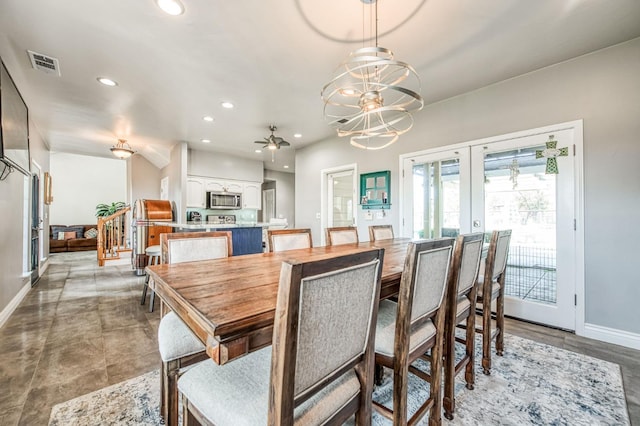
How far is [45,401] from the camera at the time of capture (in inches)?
62.8

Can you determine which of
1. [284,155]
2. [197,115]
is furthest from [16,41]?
[284,155]

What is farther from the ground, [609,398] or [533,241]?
[533,241]

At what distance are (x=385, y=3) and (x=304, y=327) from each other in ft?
7.05

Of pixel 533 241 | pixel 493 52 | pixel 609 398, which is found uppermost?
pixel 493 52

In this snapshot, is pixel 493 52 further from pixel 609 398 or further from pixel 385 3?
pixel 609 398

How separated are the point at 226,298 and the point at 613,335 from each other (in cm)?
332

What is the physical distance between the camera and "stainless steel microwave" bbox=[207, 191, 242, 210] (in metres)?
6.07

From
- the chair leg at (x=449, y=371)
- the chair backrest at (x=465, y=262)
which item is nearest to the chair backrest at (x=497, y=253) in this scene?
the chair backrest at (x=465, y=262)

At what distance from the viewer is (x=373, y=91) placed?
205 cm

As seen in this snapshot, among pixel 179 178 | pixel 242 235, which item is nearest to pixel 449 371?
pixel 242 235

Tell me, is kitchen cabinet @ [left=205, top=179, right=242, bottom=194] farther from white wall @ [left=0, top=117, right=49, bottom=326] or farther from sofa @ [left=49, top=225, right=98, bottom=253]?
sofa @ [left=49, top=225, right=98, bottom=253]

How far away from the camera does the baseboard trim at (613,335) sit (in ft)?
7.35

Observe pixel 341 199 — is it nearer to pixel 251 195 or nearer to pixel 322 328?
pixel 251 195

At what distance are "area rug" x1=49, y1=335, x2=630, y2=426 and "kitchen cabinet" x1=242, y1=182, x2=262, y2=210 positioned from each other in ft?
16.8
